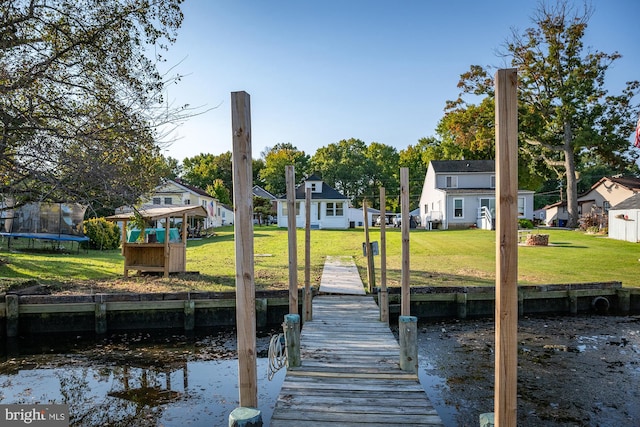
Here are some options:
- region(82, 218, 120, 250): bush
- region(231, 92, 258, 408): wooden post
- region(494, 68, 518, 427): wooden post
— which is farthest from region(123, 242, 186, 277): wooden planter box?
region(494, 68, 518, 427): wooden post

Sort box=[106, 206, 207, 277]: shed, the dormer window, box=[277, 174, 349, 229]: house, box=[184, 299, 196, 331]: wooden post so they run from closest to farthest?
box=[184, 299, 196, 331]: wooden post
box=[106, 206, 207, 277]: shed
box=[277, 174, 349, 229]: house
the dormer window

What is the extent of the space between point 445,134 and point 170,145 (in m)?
49.0

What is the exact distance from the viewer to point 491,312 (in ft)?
34.3

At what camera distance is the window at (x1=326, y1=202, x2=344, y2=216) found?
120 ft

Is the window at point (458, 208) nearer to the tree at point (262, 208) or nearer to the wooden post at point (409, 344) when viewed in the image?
the tree at point (262, 208)

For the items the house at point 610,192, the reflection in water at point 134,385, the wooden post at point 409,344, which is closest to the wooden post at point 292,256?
the reflection in water at point 134,385

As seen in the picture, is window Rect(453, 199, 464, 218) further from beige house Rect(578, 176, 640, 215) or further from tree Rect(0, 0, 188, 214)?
tree Rect(0, 0, 188, 214)

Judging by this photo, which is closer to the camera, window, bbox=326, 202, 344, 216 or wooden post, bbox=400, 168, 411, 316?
wooden post, bbox=400, 168, 411, 316

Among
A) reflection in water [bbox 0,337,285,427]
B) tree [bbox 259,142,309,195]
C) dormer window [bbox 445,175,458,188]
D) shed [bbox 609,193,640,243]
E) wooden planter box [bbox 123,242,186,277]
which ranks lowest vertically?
reflection in water [bbox 0,337,285,427]

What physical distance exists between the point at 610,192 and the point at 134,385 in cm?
4039

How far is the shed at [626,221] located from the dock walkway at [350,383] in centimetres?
1905

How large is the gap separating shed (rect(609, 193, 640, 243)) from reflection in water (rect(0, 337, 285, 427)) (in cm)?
2105

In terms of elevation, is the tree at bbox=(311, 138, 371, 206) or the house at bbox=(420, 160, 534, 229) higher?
the tree at bbox=(311, 138, 371, 206)

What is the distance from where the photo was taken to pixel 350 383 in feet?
16.9
